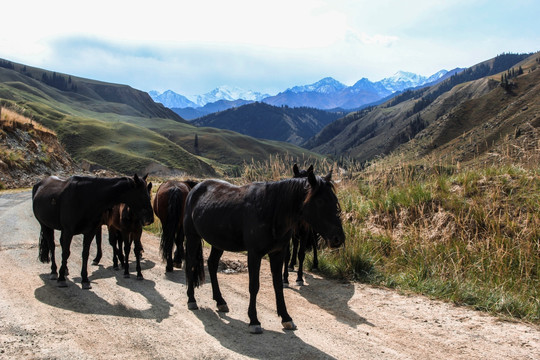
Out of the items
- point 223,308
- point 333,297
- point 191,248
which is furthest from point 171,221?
point 333,297

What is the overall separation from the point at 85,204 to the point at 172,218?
179cm

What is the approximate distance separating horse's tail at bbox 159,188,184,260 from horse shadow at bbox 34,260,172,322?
75 centimetres

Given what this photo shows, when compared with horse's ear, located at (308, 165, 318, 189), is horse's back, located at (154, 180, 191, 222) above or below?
below

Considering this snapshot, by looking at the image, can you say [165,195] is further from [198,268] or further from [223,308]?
[223,308]

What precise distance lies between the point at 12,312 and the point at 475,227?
9225 millimetres

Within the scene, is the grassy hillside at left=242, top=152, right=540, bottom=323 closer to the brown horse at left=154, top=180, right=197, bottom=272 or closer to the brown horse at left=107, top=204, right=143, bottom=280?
the brown horse at left=154, top=180, right=197, bottom=272

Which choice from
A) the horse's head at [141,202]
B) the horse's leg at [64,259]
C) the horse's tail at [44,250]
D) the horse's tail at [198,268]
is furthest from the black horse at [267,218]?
the horse's tail at [44,250]

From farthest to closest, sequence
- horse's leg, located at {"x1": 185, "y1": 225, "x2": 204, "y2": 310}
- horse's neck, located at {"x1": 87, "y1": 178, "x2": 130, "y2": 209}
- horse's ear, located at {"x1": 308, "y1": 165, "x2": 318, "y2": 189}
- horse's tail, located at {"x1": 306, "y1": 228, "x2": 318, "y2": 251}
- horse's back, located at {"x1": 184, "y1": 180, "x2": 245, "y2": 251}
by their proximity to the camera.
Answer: horse's tail, located at {"x1": 306, "y1": 228, "x2": 318, "y2": 251}
horse's neck, located at {"x1": 87, "y1": 178, "x2": 130, "y2": 209}
horse's leg, located at {"x1": 185, "y1": 225, "x2": 204, "y2": 310}
horse's back, located at {"x1": 184, "y1": 180, "x2": 245, "y2": 251}
horse's ear, located at {"x1": 308, "y1": 165, "x2": 318, "y2": 189}

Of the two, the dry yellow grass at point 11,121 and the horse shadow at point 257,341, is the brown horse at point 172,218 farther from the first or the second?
the dry yellow grass at point 11,121

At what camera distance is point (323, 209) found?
5.23 metres

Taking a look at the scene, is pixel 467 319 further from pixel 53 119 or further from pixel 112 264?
pixel 53 119

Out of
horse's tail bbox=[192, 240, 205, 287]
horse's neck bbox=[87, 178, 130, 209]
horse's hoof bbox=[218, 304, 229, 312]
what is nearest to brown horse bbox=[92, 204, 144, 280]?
horse's neck bbox=[87, 178, 130, 209]

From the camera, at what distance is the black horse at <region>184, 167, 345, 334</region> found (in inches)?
206

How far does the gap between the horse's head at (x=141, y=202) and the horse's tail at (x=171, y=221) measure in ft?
2.88
